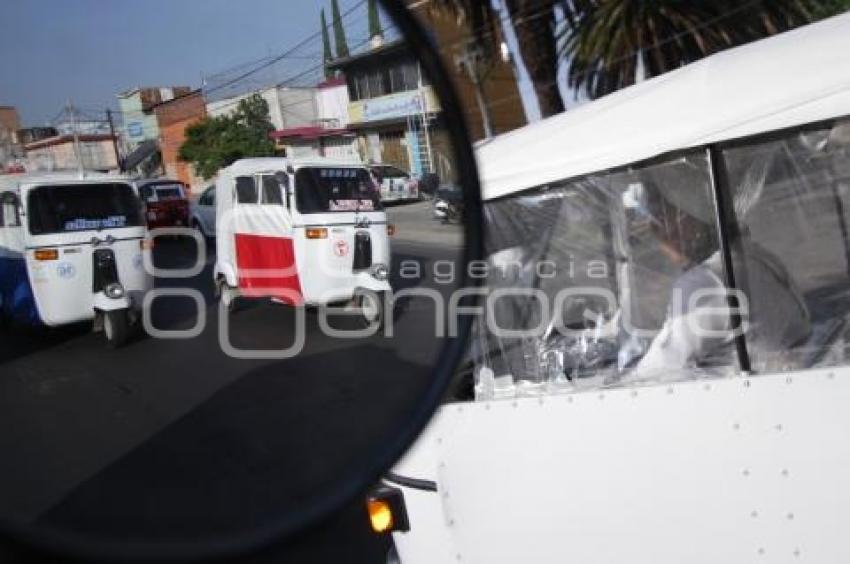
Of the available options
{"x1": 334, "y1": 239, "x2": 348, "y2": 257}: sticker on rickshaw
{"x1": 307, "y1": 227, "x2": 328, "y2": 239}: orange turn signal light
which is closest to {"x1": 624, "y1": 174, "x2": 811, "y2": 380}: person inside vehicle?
{"x1": 307, "y1": 227, "x2": 328, "y2": 239}: orange turn signal light

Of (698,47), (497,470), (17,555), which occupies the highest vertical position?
(698,47)

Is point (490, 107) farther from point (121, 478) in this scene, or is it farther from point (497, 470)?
point (121, 478)

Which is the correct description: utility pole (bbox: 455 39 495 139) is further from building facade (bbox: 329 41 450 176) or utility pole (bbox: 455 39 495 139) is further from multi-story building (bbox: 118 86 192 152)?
multi-story building (bbox: 118 86 192 152)

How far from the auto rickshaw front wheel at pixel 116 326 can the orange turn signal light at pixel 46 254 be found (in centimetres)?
69

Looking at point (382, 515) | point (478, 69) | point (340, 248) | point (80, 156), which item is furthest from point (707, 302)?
point (340, 248)

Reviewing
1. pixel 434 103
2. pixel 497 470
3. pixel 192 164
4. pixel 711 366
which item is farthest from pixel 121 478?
pixel 434 103

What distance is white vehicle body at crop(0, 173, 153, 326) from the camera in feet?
21.1

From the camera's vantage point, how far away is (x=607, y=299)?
2.36 meters

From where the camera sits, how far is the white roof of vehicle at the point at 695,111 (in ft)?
6.78

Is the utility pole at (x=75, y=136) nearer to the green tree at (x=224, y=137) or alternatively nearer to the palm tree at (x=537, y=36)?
the green tree at (x=224, y=137)

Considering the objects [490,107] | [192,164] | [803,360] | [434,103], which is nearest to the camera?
[434,103]

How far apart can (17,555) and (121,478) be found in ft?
11.5

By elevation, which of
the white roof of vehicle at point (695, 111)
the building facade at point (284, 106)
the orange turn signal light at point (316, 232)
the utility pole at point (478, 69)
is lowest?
the orange turn signal light at point (316, 232)

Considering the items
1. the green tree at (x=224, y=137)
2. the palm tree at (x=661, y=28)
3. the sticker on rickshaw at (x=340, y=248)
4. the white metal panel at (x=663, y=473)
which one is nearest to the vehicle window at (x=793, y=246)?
the white metal panel at (x=663, y=473)
